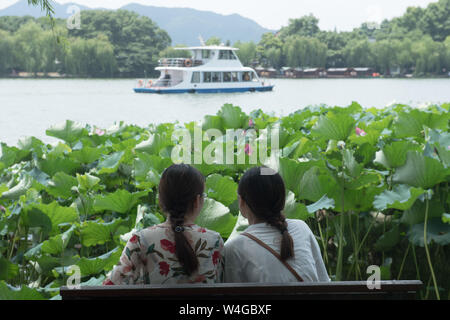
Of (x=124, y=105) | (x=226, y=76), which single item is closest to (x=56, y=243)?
(x=124, y=105)

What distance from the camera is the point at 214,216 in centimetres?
179

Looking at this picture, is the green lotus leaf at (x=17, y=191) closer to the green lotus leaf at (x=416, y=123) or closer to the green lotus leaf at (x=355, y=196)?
the green lotus leaf at (x=355, y=196)

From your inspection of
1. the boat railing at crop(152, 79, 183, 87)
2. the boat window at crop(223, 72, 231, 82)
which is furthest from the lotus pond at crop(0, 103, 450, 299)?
the boat window at crop(223, 72, 231, 82)

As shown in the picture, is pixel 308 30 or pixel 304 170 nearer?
pixel 304 170

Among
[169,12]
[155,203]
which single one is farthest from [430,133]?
[169,12]

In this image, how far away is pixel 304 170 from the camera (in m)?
2.12

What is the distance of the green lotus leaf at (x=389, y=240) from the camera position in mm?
2320

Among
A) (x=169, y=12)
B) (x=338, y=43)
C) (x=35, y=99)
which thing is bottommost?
(x=35, y=99)

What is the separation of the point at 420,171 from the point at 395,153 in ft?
1.04

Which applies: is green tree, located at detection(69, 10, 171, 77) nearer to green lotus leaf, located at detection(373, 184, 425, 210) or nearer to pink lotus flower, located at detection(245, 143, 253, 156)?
pink lotus flower, located at detection(245, 143, 253, 156)

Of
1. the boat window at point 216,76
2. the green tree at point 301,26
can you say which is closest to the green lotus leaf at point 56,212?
the boat window at point 216,76

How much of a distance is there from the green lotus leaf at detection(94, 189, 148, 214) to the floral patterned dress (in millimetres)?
616

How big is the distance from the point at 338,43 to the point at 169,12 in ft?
294

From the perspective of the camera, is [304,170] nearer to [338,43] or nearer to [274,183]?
[274,183]
